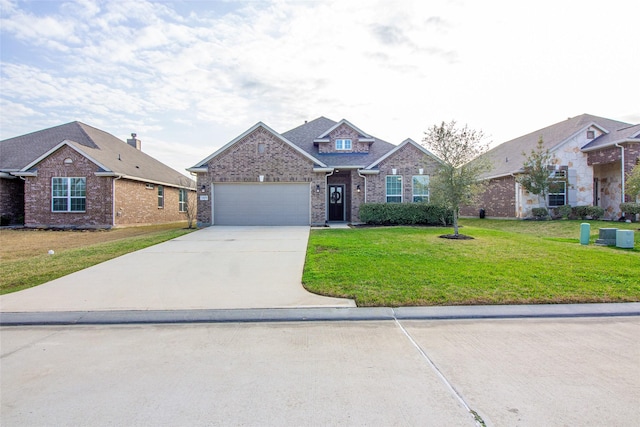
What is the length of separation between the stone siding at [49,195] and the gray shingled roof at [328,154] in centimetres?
1119

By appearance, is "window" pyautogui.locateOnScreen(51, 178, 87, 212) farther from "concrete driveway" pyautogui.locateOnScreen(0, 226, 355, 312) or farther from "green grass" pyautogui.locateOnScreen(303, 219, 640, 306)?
"green grass" pyautogui.locateOnScreen(303, 219, 640, 306)

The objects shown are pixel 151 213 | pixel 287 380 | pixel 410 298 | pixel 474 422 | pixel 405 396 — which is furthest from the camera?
pixel 151 213

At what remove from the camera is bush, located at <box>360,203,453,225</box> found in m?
17.6

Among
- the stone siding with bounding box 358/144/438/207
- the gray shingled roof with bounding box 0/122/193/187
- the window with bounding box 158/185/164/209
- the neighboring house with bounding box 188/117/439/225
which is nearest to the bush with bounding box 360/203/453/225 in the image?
the stone siding with bounding box 358/144/438/207

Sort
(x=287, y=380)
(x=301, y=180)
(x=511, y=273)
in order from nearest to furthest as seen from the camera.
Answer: (x=287, y=380) < (x=511, y=273) < (x=301, y=180)

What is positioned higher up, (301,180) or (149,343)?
(301,180)

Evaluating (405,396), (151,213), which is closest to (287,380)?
(405,396)

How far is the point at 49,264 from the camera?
29.1 feet

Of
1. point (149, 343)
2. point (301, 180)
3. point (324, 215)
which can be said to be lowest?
point (149, 343)

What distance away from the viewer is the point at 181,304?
5.78 metres

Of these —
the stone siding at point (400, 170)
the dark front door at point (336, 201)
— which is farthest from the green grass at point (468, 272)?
the dark front door at point (336, 201)

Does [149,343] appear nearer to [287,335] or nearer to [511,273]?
[287,335]

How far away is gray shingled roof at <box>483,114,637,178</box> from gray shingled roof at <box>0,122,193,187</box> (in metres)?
20.8

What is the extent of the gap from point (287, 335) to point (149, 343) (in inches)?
65.8
